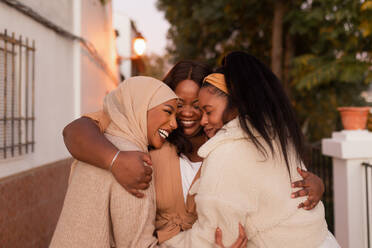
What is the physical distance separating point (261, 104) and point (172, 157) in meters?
0.85

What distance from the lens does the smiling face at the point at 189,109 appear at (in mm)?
2736

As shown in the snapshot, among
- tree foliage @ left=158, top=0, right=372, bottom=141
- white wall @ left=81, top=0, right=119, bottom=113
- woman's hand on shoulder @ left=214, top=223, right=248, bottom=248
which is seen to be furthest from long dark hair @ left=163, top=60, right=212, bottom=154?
tree foliage @ left=158, top=0, right=372, bottom=141

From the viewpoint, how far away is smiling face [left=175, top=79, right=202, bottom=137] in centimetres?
274

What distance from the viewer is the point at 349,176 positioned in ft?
15.3

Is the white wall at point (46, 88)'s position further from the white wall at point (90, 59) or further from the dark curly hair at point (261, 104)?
the dark curly hair at point (261, 104)

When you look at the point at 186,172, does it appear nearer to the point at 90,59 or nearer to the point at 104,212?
the point at 104,212

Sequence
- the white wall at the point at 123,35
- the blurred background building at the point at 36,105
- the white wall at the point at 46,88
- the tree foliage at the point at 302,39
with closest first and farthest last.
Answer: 1. the blurred background building at the point at 36,105
2. the white wall at the point at 46,88
3. the tree foliage at the point at 302,39
4. the white wall at the point at 123,35

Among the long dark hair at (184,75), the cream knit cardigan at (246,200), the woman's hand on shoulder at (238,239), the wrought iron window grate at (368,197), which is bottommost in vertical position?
the wrought iron window grate at (368,197)

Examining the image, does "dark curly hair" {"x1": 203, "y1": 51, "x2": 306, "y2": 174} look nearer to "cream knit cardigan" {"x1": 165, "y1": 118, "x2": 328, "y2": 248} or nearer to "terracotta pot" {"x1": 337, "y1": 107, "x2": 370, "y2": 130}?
"cream knit cardigan" {"x1": 165, "y1": 118, "x2": 328, "y2": 248}

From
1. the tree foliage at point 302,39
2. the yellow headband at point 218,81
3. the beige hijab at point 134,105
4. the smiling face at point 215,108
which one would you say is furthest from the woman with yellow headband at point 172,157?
the tree foliage at point 302,39

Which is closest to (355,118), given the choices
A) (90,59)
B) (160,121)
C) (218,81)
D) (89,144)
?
(218,81)

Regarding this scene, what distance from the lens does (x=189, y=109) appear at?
108 inches

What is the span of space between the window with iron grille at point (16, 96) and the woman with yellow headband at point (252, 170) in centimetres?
289

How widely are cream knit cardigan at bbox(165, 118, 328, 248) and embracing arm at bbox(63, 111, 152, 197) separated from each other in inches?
12.4
